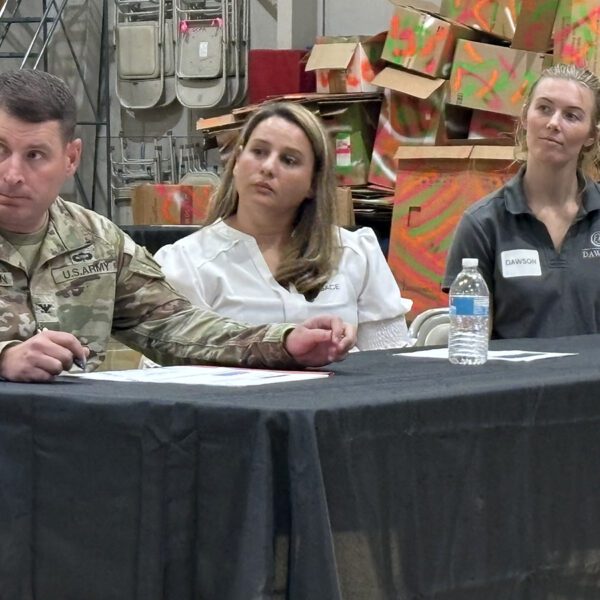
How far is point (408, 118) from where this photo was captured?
6867 mm

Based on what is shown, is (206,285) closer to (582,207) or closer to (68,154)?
(68,154)

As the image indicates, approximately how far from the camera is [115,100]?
33.0ft

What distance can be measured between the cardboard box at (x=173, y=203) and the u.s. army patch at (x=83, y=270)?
5.15 meters

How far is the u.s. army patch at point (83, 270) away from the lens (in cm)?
208

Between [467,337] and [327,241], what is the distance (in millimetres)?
760

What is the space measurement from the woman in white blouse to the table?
104cm

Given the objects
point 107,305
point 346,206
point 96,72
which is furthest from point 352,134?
point 107,305

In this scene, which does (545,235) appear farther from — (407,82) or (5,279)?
(407,82)

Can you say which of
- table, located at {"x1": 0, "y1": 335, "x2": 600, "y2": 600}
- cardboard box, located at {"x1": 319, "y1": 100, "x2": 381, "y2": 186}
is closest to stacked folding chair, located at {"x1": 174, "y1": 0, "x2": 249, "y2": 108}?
cardboard box, located at {"x1": 319, "y1": 100, "x2": 381, "y2": 186}

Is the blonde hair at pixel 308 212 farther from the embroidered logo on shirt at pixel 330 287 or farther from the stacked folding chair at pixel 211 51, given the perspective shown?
the stacked folding chair at pixel 211 51

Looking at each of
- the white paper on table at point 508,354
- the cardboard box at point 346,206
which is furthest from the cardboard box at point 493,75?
the white paper on table at point 508,354

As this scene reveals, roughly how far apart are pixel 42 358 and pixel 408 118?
534 centimetres

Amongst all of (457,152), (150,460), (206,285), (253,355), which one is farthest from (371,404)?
(457,152)

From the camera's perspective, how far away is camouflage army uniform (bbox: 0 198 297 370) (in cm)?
204
